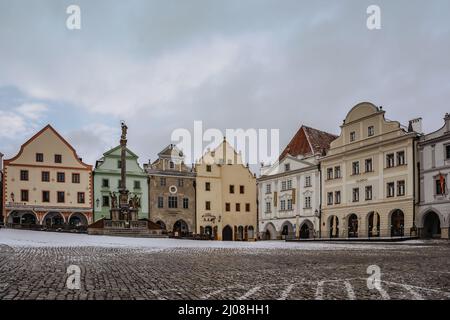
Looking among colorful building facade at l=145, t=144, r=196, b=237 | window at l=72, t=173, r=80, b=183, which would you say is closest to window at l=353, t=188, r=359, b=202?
colorful building facade at l=145, t=144, r=196, b=237

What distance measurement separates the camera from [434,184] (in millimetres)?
41938

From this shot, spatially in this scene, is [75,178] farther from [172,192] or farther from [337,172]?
[337,172]

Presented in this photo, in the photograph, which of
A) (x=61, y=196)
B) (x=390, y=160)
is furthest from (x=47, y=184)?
(x=390, y=160)

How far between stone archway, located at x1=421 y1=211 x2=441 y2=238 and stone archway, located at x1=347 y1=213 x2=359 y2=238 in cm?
683

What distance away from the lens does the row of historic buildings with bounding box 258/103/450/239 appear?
42531 millimetres

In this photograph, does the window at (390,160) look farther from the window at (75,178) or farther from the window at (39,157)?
the window at (39,157)

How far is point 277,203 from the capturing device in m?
59.5

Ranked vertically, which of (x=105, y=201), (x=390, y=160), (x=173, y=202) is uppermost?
(x=390, y=160)

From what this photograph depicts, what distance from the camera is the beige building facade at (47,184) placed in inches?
2099

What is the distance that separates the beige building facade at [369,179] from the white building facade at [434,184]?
75 cm

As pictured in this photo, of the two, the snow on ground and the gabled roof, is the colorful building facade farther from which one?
the snow on ground

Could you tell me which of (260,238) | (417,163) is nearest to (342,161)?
(417,163)

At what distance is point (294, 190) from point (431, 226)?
16366mm
